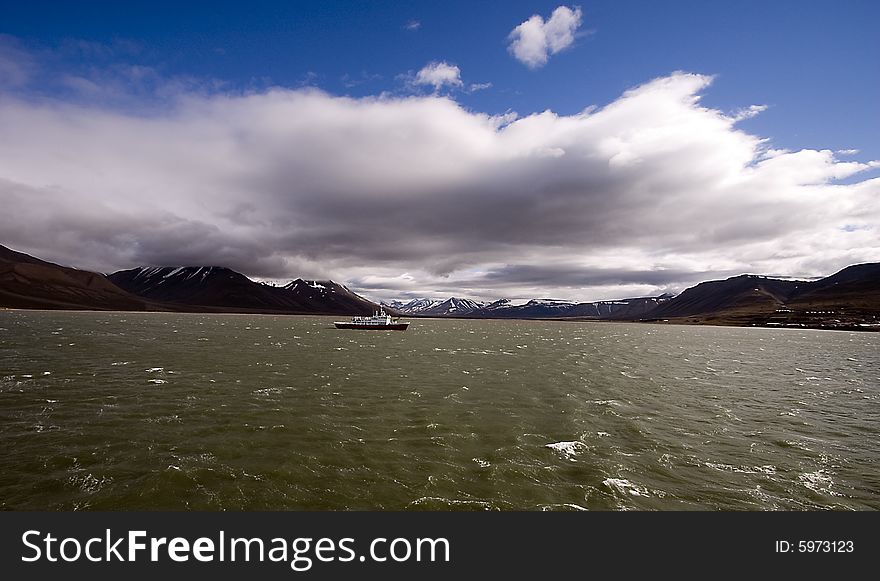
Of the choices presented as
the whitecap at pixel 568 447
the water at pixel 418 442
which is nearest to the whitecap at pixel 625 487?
the water at pixel 418 442

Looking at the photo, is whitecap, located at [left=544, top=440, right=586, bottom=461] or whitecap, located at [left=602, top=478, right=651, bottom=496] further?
whitecap, located at [left=544, top=440, right=586, bottom=461]

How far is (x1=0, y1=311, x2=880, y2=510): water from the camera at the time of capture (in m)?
20.2

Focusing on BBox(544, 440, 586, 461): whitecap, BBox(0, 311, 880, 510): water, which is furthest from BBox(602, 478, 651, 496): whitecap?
BBox(544, 440, 586, 461): whitecap

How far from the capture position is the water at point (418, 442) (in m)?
20.2

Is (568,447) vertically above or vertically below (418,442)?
below

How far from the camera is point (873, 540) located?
16469 millimetres

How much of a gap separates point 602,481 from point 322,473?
1515cm

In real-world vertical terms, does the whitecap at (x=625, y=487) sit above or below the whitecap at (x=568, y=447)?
above

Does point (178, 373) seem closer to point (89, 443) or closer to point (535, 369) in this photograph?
→ point (89, 443)

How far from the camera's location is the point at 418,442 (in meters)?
27.9

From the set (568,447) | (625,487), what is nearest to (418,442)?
(568,447)

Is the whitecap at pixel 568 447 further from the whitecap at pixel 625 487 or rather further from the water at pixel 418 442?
the whitecap at pixel 625 487

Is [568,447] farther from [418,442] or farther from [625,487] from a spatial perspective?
[418,442]

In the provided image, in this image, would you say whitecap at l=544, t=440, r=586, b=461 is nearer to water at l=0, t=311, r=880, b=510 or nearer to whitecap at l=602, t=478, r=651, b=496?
water at l=0, t=311, r=880, b=510
